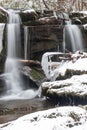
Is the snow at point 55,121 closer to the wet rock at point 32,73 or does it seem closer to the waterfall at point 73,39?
the wet rock at point 32,73

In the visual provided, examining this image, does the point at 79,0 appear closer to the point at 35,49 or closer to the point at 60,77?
the point at 35,49

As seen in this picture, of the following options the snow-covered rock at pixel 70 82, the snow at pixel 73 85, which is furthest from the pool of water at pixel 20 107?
the snow at pixel 73 85

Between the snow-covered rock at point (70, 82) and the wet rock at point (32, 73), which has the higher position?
the snow-covered rock at point (70, 82)

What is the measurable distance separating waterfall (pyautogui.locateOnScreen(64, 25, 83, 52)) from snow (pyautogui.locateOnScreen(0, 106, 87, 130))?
11.7m

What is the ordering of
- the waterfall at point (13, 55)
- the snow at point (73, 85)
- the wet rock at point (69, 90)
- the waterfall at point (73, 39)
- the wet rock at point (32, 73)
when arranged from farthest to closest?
the waterfall at point (73, 39) < the waterfall at point (13, 55) < the wet rock at point (32, 73) < the snow at point (73, 85) < the wet rock at point (69, 90)

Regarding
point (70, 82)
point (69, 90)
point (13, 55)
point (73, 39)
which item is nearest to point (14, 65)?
point (13, 55)

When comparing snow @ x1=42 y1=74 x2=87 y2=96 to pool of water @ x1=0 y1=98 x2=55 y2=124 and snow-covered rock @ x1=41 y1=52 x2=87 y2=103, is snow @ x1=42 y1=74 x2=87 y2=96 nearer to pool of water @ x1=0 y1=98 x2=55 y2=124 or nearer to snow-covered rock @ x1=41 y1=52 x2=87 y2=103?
snow-covered rock @ x1=41 y1=52 x2=87 y2=103

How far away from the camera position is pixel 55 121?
15.8 ft

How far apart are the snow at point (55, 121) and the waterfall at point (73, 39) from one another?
38.3ft

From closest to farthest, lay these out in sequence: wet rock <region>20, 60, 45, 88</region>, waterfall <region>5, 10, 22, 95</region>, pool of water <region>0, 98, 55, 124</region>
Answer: pool of water <region>0, 98, 55, 124</region> → wet rock <region>20, 60, 45, 88</region> → waterfall <region>5, 10, 22, 95</region>

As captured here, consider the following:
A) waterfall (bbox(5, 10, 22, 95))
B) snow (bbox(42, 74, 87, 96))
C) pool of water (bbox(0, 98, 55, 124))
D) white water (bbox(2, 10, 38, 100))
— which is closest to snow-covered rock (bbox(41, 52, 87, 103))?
snow (bbox(42, 74, 87, 96))

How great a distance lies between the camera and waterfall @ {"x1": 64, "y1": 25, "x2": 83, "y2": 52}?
16.8 meters

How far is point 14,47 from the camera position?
16453 mm

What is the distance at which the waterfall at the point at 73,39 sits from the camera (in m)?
16.8
